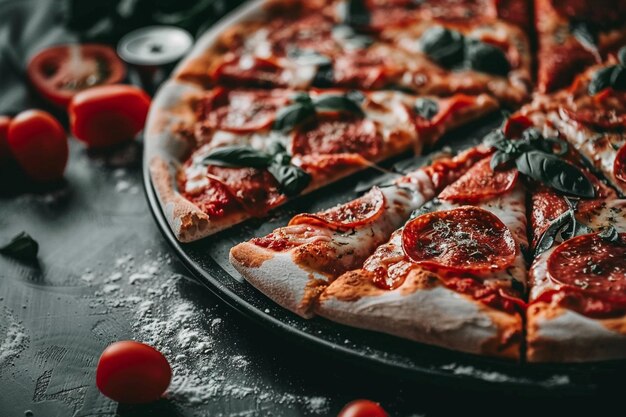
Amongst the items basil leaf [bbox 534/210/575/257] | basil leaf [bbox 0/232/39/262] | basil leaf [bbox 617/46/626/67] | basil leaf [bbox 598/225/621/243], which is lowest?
basil leaf [bbox 0/232/39/262]

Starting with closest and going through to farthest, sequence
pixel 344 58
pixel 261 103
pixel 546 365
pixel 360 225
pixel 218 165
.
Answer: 1. pixel 546 365
2. pixel 360 225
3. pixel 218 165
4. pixel 261 103
5. pixel 344 58

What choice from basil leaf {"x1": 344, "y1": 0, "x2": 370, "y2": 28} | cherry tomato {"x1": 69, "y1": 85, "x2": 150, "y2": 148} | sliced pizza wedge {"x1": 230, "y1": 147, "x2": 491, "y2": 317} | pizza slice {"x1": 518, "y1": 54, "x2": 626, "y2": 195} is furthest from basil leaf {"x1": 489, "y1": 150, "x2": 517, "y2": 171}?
cherry tomato {"x1": 69, "y1": 85, "x2": 150, "y2": 148}

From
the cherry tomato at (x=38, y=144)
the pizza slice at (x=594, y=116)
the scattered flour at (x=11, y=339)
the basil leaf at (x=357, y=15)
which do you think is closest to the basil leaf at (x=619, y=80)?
the pizza slice at (x=594, y=116)

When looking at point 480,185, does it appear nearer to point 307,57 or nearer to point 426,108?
point 426,108

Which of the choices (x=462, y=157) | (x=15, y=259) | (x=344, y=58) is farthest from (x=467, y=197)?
(x=15, y=259)

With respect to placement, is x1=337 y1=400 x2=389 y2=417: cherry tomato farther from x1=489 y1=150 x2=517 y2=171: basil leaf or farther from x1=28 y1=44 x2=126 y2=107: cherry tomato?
x1=28 y1=44 x2=126 y2=107: cherry tomato

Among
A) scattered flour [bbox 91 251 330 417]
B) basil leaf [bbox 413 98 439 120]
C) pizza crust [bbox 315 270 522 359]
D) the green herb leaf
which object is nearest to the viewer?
pizza crust [bbox 315 270 522 359]

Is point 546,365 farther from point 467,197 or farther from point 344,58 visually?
point 344,58
